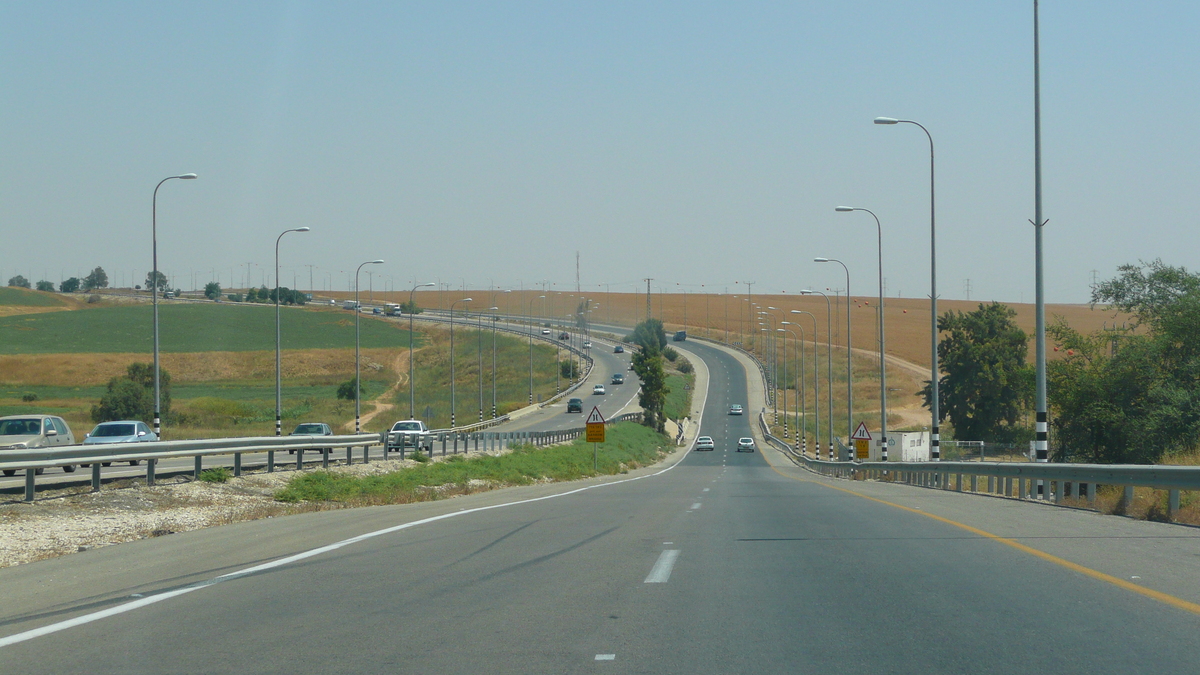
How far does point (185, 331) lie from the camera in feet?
450

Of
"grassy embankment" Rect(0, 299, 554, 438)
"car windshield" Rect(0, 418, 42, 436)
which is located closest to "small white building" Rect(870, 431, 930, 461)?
"grassy embankment" Rect(0, 299, 554, 438)

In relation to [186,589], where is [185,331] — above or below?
above

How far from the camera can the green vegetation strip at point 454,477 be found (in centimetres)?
2306

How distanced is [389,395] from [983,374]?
195 feet

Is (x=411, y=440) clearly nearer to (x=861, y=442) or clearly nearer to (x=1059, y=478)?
(x=861, y=442)

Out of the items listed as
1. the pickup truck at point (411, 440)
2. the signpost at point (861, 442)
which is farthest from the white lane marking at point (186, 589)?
the signpost at point (861, 442)

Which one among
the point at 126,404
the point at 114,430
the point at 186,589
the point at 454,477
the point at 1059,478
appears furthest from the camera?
the point at 126,404

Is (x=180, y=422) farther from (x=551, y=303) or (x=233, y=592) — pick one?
(x=551, y=303)

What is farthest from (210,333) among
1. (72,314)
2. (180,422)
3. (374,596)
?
(374,596)

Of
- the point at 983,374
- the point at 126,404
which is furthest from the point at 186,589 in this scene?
the point at 983,374

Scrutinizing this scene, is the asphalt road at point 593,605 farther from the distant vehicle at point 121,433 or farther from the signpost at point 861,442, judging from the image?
the signpost at point 861,442

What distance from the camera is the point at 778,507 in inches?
785

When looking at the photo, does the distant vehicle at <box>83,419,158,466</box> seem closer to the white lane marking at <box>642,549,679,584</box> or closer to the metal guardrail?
the metal guardrail

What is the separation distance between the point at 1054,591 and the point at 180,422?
266 feet
